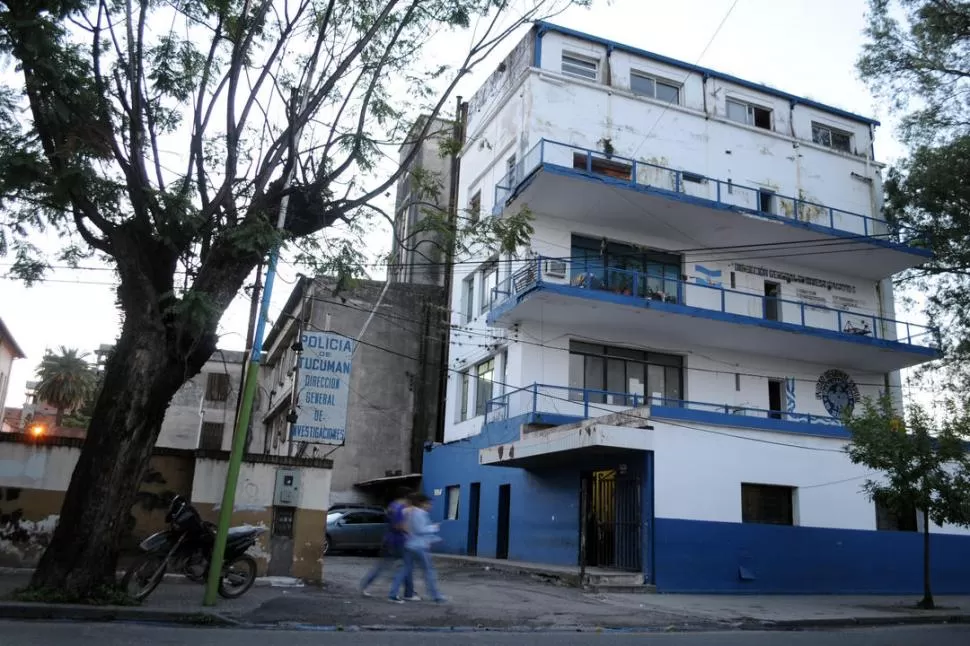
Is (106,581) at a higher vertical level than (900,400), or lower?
lower

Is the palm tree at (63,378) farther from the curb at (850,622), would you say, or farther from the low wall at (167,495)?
the curb at (850,622)

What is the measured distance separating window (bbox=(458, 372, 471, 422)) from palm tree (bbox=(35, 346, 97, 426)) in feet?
112

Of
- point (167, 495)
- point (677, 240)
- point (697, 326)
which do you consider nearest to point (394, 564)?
point (167, 495)

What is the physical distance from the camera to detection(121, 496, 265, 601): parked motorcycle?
10.3 m

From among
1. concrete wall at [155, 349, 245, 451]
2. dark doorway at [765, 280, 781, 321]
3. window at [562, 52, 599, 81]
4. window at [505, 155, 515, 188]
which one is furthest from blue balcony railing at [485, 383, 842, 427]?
concrete wall at [155, 349, 245, 451]

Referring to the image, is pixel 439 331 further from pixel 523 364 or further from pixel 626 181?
pixel 626 181

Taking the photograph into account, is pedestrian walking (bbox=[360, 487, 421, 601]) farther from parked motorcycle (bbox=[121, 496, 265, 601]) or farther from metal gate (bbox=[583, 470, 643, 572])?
metal gate (bbox=[583, 470, 643, 572])

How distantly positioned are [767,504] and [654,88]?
14307 mm

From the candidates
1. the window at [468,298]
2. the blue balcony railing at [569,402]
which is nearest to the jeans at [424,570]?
the blue balcony railing at [569,402]

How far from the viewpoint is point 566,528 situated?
20.4m

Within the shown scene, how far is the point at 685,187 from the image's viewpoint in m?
25.4

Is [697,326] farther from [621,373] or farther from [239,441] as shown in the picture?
[239,441]

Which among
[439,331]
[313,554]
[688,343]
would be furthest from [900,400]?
[313,554]

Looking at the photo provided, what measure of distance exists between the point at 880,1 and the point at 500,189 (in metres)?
13.4
